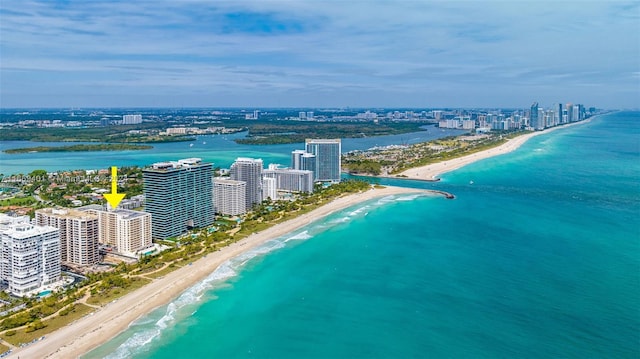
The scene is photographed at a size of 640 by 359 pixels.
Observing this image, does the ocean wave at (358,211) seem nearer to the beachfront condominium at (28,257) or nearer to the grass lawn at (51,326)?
the beachfront condominium at (28,257)

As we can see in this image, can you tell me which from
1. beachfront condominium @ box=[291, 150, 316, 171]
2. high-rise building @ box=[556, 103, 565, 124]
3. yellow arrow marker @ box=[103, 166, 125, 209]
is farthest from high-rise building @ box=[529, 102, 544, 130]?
yellow arrow marker @ box=[103, 166, 125, 209]

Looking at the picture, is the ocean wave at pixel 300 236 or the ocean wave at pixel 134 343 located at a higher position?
the ocean wave at pixel 300 236

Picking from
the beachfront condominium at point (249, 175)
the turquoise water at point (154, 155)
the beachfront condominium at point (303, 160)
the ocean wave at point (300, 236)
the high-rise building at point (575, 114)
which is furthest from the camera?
the high-rise building at point (575, 114)

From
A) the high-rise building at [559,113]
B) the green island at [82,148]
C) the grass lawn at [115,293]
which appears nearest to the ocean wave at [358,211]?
the grass lawn at [115,293]

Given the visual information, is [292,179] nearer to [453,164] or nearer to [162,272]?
[162,272]

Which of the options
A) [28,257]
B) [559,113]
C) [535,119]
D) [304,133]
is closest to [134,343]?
[28,257]

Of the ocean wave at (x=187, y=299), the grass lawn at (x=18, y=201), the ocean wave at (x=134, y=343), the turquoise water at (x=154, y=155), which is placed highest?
the turquoise water at (x=154, y=155)
